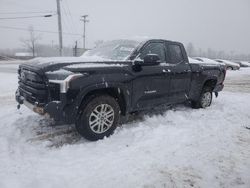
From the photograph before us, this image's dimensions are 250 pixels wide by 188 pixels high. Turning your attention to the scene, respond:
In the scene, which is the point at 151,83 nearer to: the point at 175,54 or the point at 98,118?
the point at 175,54

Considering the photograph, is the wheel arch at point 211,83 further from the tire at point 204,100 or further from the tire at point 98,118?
the tire at point 98,118

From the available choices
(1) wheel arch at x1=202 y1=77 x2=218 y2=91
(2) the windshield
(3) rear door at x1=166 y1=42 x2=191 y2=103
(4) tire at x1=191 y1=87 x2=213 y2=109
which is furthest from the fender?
(1) wheel arch at x1=202 y1=77 x2=218 y2=91

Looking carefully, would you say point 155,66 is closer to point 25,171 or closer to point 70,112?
point 70,112

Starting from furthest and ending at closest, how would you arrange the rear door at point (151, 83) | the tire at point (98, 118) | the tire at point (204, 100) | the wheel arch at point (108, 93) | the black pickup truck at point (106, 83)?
the tire at point (204, 100), the rear door at point (151, 83), the tire at point (98, 118), the wheel arch at point (108, 93), the black pickup truck at point (106, 83)

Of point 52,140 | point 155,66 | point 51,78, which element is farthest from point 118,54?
point 52,140

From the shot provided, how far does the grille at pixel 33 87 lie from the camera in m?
4.21

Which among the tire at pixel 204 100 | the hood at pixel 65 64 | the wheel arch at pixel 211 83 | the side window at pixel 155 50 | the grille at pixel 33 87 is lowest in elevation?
the tire at pixel 204 100

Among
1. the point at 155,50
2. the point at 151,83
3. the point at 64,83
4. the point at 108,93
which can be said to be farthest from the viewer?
the point at 155,50

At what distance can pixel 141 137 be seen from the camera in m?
4.93

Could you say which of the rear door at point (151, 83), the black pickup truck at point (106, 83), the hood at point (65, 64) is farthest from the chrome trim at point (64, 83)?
the rear door at point (151, 83)

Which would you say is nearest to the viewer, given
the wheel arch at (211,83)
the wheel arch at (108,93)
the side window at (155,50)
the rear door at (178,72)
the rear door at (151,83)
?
the wheel arch at (108,93)

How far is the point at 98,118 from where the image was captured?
183 inches

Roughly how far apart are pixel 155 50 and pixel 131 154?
261 centimetres

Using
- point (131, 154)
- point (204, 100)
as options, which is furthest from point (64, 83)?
point (204, 100)
